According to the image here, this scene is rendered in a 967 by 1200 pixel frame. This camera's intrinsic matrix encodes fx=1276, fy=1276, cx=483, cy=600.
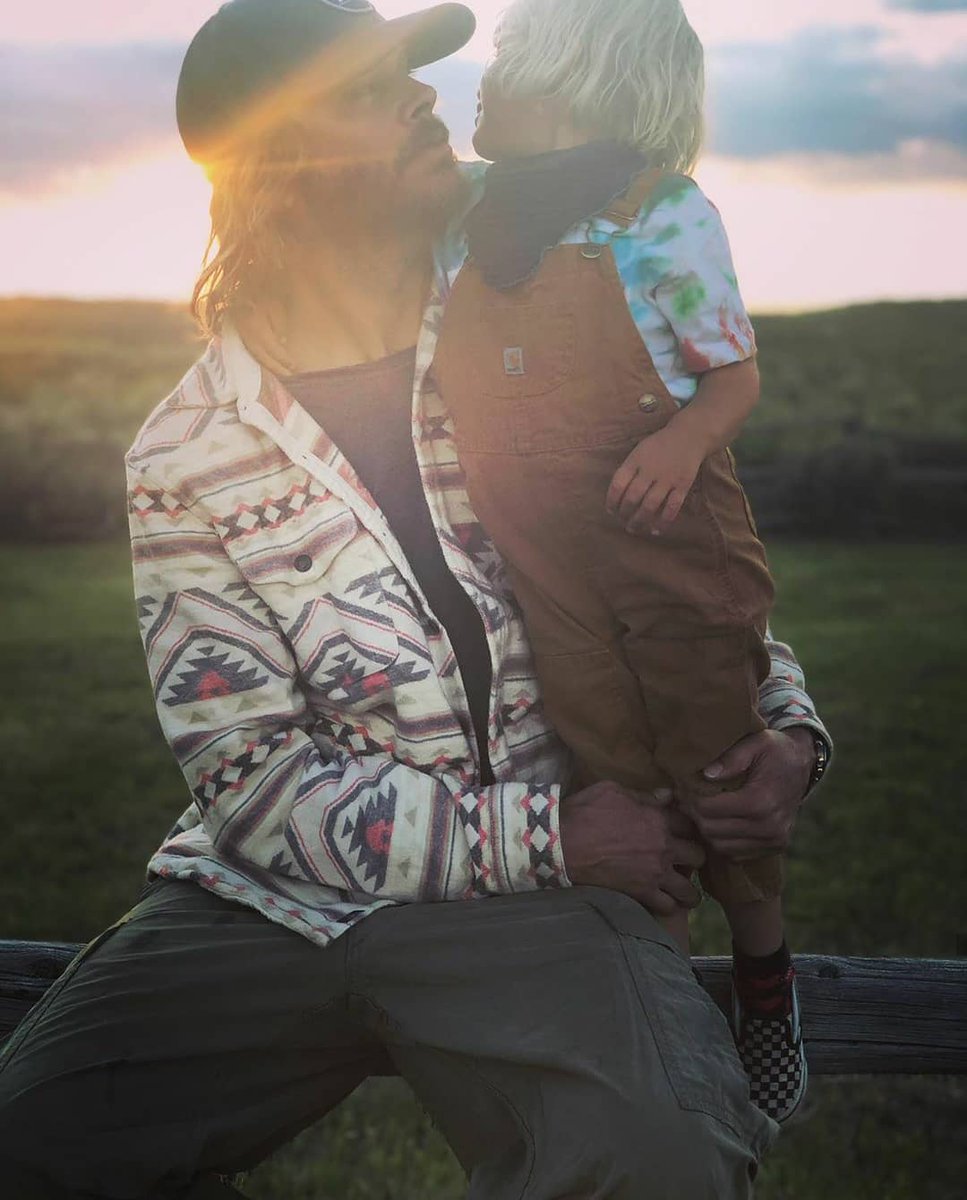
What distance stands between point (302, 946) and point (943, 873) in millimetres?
4480

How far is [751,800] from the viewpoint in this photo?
6.91 ft

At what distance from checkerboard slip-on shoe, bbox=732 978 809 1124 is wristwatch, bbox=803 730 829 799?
1.18 feet

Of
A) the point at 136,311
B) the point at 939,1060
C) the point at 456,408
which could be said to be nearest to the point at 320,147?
the point at 456,408

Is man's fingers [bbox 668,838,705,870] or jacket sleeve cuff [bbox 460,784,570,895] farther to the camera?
man's fingers [bbox 668,838,705,870]

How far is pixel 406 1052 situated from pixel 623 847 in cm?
46

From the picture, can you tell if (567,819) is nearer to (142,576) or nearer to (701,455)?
(701,455)

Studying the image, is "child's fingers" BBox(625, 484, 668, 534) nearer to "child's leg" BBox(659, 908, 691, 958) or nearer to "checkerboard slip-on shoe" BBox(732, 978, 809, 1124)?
"child's leg" BBox(659, 908, 691, 958)

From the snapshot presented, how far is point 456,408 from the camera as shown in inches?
84.2

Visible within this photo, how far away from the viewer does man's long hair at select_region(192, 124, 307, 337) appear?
7.57 feet

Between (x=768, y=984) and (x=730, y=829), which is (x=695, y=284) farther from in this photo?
(x=768, y=984)

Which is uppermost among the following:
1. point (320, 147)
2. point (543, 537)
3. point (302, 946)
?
point (320, 147)

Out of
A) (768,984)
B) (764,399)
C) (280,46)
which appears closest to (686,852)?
(768,984)

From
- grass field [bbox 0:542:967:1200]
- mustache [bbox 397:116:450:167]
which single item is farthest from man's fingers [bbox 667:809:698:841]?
grass field [bbox 0:542:967:1200]

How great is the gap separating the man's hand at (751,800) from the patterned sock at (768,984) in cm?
20
